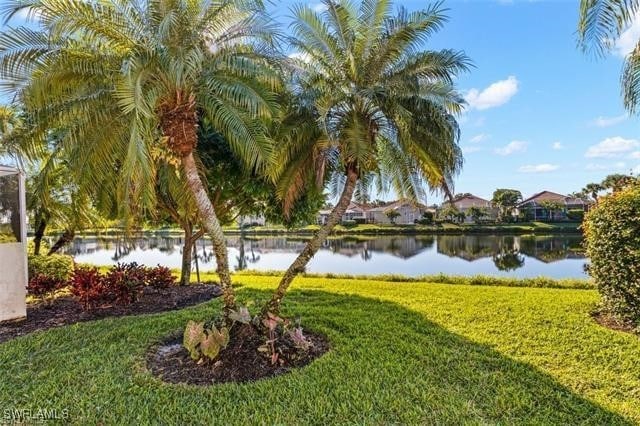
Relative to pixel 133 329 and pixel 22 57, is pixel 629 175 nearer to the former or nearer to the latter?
pixel 133 329

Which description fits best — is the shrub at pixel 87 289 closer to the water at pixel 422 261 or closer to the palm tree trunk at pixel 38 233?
the palm tree trunk at pixel 38 233

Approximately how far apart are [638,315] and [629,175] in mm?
3167

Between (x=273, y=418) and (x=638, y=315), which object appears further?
(x=638, y=315)

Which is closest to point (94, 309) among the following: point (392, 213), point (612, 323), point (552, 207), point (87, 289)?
point (87, 289)

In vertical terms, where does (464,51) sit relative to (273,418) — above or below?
above

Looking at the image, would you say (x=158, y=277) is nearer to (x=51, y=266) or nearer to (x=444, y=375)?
(x=51, y=266)

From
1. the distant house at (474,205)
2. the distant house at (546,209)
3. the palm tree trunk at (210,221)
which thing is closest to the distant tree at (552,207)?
the distant house at (546,209)

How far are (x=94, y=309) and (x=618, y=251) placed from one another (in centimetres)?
1068

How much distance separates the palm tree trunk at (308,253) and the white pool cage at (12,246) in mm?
5724

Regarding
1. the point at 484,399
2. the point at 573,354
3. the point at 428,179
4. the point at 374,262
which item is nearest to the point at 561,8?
the point at 428,179

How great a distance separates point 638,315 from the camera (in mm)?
6602

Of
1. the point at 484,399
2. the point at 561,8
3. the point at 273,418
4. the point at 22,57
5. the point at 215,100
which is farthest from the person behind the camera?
the point at 561,8

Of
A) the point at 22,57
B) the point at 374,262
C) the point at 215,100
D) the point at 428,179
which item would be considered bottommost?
the point at 374,262

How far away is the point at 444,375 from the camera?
16.8 ft
